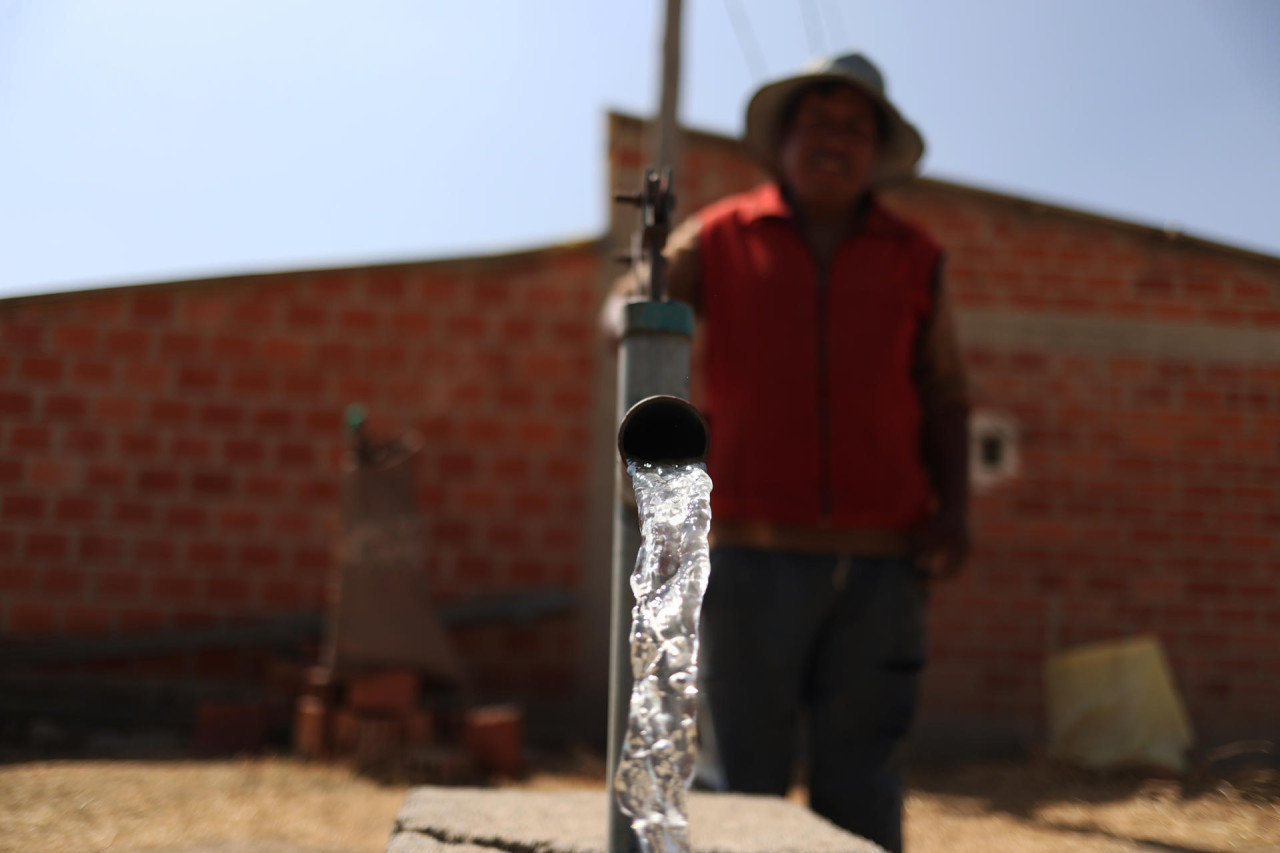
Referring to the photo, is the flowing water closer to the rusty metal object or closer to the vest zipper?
the vest zipper

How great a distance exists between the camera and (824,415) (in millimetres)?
1922

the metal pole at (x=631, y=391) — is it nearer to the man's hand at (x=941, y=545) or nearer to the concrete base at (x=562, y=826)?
the concrete base at (x=562, y=826)

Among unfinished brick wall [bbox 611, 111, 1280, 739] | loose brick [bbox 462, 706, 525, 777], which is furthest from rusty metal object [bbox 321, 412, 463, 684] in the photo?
unfinished brick wall [bbox 611, 111, 1280, 739]

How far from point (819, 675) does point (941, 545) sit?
346mm

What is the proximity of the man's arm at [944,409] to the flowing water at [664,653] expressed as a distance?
111cm

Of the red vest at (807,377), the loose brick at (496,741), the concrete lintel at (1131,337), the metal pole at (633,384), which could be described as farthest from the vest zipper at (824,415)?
the concrete lintel at (1131,337)

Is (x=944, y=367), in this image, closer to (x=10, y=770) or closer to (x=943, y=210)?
(x=943, y=210)

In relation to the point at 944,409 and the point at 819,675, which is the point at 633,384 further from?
the point at 944,409

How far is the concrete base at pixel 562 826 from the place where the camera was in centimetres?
127

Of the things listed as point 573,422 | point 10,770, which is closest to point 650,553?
point 10,770

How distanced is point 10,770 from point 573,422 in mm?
2085

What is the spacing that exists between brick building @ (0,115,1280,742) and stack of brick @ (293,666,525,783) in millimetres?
564

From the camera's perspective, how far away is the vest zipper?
6.20 ft

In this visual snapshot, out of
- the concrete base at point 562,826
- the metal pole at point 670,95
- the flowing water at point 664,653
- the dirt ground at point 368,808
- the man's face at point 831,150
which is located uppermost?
the metal pole at point 670,95
